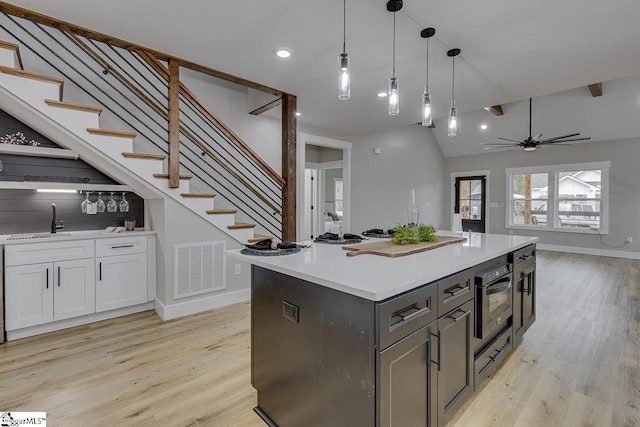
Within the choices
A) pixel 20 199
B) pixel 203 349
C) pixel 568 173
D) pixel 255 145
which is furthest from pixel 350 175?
pixel 568 173

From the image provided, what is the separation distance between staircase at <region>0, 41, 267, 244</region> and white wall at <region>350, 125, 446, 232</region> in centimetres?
360

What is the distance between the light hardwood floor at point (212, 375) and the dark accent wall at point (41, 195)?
46.0 inches

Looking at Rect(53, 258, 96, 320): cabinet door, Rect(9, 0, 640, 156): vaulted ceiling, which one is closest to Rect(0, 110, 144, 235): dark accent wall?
Rect(53, 258, 96, 320): cabinet door

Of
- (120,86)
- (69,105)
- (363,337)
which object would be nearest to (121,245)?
(69,105)

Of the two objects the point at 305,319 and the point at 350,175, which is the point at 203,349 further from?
the point at 350,175

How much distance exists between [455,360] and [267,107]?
162 inches

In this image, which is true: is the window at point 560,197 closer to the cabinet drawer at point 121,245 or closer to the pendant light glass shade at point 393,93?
the pendant light glass shade at point 393,93

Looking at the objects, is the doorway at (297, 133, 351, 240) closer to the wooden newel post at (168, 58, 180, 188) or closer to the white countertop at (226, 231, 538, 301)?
the wooden newel post at (168, 58, 180, 188)

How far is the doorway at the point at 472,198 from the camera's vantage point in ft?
29.8

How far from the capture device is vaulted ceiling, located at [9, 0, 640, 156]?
232 centimetres

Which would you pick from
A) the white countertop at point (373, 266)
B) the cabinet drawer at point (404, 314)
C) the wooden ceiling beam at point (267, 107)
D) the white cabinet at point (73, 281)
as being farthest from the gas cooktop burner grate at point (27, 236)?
the cabinet drawer at point (404, 314)

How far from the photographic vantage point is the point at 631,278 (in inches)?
195

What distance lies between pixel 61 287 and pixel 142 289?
0.69 meters

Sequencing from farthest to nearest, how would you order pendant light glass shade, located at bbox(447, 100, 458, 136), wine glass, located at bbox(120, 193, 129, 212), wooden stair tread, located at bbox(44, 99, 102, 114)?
wine glass, located at bbox(120, 193, 129, 212) → pendant light glass shade, located at bbox(447, 100, 458, 136) → wooden stair tread, located at bbox(44, 99, 102, 114)
